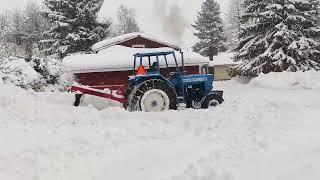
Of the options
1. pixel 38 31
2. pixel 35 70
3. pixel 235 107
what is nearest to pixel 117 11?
pixel 38 31

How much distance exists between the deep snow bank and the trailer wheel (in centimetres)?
871

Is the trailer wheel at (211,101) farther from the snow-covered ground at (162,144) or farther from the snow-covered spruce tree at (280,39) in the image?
the snow-covered spruce tree at (280,39)

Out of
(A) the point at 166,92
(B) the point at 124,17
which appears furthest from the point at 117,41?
(B) the point at 124,17

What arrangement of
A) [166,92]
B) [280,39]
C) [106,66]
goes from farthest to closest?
[106,66] → [280,39] → [166,92]

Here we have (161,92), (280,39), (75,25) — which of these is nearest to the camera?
(161,92)

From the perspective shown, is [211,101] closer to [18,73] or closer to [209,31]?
[18,73]

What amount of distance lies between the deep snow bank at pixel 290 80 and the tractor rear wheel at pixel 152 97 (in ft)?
34.2

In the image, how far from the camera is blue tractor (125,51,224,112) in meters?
14.1

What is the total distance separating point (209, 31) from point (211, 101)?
45667 millimetres

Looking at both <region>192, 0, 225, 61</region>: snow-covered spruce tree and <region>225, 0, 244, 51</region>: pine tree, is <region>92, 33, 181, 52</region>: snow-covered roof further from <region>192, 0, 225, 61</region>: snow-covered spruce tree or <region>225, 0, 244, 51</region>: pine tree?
<region>225, 0, 244, 51</region>: pine tree

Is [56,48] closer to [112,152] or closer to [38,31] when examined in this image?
[38,31]

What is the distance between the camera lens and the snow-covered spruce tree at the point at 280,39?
26.9 meters

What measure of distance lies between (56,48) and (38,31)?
28.8 m

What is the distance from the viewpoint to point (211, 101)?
15117mm
